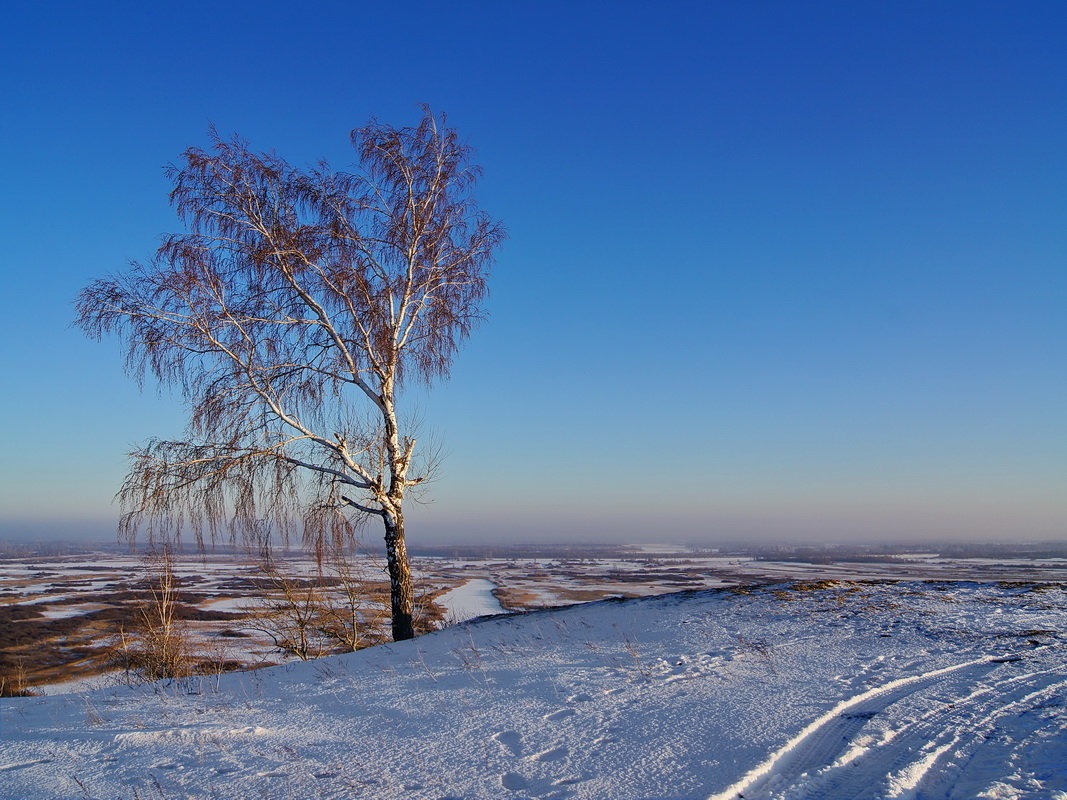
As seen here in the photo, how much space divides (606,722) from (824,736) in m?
1.63

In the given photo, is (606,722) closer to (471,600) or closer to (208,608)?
(471,600)

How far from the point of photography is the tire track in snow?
13.3ft

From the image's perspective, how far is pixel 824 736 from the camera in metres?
4.86

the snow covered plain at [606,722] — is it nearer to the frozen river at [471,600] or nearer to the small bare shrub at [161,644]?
the small bare shrub at [161,644]

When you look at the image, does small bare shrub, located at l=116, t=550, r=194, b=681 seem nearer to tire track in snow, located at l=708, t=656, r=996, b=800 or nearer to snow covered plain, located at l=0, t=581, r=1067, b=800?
snow covered plain, located at l=0, t=581, r=1067, b=800

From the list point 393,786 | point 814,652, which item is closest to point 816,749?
point 393,786

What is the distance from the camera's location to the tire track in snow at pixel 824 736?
13.3 ft

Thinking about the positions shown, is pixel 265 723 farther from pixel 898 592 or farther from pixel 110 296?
pixel 898 592

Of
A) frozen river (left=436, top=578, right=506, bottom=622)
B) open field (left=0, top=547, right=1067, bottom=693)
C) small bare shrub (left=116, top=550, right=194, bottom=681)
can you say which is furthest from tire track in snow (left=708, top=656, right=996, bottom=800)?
frozen river (left=436, top=578, right=506, bottom=622)

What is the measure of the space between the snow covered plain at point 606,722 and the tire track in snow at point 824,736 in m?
0.02

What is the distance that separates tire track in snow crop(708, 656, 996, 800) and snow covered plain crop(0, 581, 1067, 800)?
2cm

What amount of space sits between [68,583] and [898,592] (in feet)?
263

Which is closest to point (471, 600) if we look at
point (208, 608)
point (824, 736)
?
point (208, 608)

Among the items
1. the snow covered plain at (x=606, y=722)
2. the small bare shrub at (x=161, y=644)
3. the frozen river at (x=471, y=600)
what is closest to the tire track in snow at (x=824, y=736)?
the snow covered plain at (x=606, y=722)
